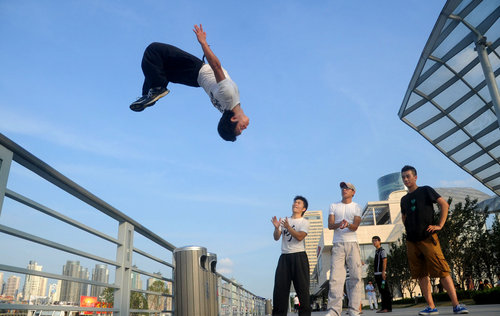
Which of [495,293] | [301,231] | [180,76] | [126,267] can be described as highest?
[180,76]

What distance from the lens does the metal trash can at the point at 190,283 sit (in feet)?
14.2

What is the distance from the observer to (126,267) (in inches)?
162

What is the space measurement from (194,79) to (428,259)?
3962mm

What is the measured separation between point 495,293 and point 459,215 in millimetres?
8942

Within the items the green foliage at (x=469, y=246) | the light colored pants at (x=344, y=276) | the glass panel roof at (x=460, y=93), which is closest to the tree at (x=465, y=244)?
the green foliage at (x=469, y=246)

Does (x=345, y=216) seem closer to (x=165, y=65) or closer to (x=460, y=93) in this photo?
(x=165, y=65)

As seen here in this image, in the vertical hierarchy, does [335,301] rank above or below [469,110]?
below

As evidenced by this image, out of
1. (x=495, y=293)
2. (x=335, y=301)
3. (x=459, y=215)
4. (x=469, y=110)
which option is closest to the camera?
(x=335, y=301)

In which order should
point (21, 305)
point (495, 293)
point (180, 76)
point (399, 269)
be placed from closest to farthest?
point (21, 305) → point (180, 76) → point (495, 293) → point (399, 269)

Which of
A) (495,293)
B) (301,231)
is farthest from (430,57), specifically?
(301,231)

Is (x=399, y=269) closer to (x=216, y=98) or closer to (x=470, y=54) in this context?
(x=470, y=54)

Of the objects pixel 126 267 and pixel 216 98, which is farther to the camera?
pixel 126 267

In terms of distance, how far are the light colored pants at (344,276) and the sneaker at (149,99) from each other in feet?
10.5

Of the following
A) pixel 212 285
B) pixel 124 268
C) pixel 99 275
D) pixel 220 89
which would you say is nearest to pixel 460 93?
pixel 212 285
